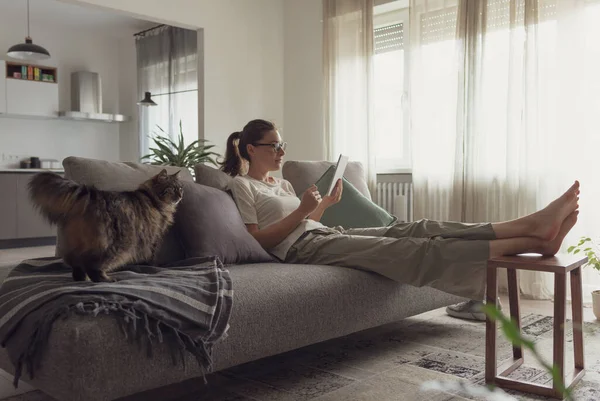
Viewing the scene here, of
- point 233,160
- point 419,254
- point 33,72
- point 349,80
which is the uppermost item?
point 33,72

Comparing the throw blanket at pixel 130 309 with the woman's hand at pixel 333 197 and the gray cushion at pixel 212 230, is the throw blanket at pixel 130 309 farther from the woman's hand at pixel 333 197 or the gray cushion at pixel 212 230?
the woman's hand at pixel 333 197

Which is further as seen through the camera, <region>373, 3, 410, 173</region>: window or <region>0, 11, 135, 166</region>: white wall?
<region>0, 11, 135, 166</region>: white wall

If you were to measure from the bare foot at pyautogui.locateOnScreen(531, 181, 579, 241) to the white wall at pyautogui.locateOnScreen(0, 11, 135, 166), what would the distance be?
21.5 ft

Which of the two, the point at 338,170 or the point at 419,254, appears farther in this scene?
the point at 338,170

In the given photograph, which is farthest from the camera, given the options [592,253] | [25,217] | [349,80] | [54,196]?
[25,217]

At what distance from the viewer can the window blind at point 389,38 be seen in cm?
482

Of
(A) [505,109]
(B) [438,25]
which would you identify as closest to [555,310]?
(A) [505,109]

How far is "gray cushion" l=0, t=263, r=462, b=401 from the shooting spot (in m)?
1.42

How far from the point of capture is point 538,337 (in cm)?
269

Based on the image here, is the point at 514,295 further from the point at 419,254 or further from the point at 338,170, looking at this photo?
the point at 338,170

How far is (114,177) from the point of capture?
2.28 meters

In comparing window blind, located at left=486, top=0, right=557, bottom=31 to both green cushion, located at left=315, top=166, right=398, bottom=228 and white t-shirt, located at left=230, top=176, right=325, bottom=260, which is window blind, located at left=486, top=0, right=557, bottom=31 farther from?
white t-shirt, located at left=230, top=176, right=325, bottom=260

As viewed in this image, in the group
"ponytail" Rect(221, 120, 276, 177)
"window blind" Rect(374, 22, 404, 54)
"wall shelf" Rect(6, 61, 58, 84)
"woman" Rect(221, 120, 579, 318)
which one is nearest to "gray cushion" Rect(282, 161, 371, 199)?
"woman" Rect(221, 120, 579, 318)

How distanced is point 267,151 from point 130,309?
134cm
